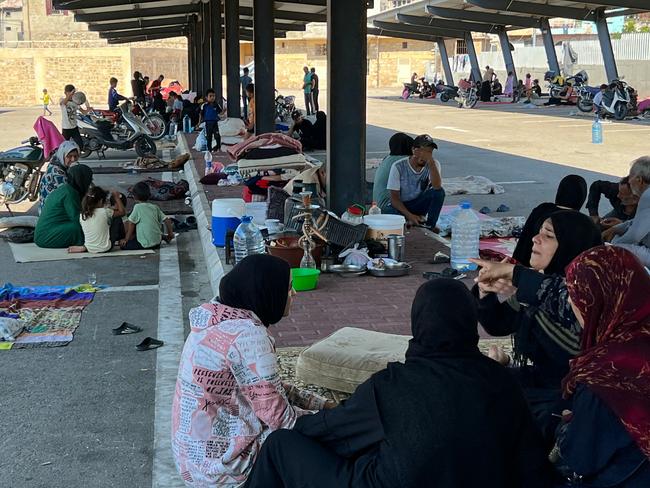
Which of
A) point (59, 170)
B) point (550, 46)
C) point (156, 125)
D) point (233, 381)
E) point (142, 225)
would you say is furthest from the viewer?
point (550, 46)

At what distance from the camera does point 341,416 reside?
288cm

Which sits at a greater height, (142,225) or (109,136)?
(109,136)

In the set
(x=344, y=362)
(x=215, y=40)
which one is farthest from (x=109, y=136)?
(x=344, y=362)

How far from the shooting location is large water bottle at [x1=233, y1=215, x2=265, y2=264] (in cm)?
718

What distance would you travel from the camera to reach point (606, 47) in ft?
105

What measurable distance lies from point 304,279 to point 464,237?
4.67 ft

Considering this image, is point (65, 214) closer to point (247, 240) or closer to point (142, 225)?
point (142, 225)

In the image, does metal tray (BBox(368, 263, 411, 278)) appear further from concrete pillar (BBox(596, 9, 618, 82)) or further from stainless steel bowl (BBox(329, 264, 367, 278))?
concrete pillar (BBox(596, 9, 618, 82))

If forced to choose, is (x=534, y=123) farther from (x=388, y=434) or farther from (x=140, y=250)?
(x=388, y=434)

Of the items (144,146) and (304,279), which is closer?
(304,279)

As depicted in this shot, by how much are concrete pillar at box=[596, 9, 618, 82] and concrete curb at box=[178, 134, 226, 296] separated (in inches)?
779

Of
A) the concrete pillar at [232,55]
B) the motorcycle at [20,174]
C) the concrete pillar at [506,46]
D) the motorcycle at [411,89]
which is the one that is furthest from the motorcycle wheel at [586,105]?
the motorcycle at [20,174]

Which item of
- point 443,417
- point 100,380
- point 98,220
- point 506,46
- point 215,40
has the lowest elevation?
point 100,380

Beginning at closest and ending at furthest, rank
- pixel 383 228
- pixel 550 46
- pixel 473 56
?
pixel 383 228 → pixel 550 46 → pixel 473 56
